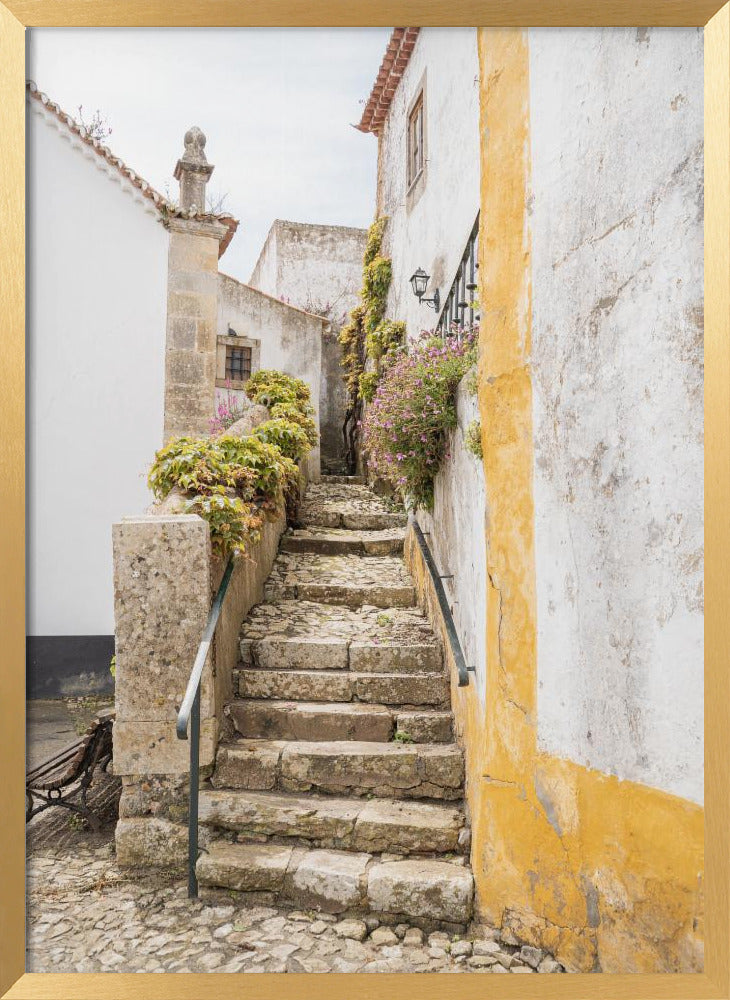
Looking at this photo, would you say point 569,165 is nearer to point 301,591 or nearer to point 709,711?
point 709,711

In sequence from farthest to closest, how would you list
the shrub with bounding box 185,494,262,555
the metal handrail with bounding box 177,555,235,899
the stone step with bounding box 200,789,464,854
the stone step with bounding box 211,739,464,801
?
the shrub with bounding box 185,494,262,555
the stone step with bounding box 211,739,464,801
the stone step with bounding box 200,789,464,854
the metal handrail with bounding box 177,555,235,899

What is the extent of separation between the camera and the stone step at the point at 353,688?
3984 millimetres

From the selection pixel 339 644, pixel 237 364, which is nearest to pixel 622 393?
pixel 339 644

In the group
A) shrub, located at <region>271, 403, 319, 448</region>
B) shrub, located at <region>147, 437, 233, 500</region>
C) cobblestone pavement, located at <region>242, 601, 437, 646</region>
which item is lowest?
cobblestone pavement, located at <region>242, 601, 437, 646</region>

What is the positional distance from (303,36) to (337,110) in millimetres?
578

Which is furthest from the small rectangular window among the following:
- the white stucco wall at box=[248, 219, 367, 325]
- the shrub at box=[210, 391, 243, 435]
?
the shrub at box=[210, 391, 243, 435]

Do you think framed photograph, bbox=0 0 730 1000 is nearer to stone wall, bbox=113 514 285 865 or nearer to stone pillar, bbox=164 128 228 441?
stone wall, bbox=113 514 285 865

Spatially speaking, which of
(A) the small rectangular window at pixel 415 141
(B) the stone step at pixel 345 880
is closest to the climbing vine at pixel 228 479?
(B) the stone step at pixel 345 880

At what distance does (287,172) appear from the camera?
10.2 feet

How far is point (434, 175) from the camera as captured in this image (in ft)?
19.6

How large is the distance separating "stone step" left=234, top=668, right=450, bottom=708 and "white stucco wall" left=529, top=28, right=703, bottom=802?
1574mm

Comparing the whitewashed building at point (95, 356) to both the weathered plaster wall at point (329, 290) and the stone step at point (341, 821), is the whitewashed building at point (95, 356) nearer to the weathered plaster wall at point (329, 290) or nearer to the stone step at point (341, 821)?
the stone step at point (341, 821)

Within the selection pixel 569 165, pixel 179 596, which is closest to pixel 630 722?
pixel 569 165

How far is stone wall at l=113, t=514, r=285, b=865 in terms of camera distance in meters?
3.32
